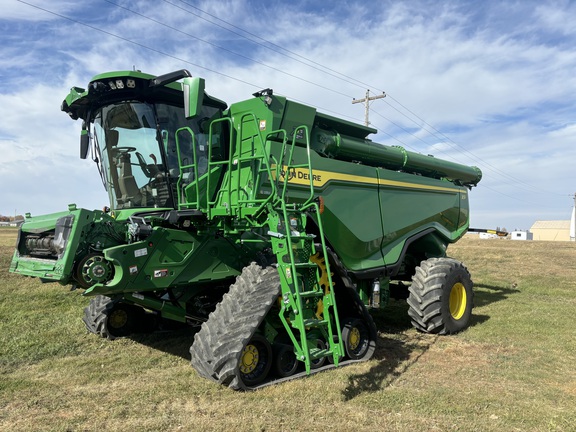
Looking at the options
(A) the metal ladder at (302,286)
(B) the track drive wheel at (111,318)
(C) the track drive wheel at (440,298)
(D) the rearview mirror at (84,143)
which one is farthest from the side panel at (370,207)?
(B) the track drive wheel at (111,318)

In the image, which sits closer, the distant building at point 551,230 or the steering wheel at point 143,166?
the steering wheel at point 143,166

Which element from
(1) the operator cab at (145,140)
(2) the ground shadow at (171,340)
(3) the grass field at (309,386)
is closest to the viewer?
(3) the grass field at (309,386)

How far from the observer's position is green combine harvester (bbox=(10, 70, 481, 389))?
15.1ft

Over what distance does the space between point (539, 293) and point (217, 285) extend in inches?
365

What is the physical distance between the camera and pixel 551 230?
2662 inches

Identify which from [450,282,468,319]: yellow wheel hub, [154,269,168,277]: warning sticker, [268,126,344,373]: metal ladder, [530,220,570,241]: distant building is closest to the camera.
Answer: [268,126,344,373]: metal ladder

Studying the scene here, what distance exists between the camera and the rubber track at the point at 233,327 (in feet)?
13.9

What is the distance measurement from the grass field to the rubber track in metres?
0.26

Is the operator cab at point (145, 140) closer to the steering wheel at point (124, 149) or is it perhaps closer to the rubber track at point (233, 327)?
the steering wheel at point (124, 149)

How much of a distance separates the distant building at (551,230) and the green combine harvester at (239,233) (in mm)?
67062

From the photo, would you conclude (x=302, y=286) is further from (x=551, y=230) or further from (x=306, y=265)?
(x=551, y=230)

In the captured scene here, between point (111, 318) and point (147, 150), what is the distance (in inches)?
100

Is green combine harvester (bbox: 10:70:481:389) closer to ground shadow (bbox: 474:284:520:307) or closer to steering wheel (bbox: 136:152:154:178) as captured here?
steering wheel (bbox: 136:152:154:178)

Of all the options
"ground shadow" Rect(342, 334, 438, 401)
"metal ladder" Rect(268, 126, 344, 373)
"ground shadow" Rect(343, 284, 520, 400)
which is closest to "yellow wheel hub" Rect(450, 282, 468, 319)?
"ground shadow" Rect(343, 284, 520, 400)
